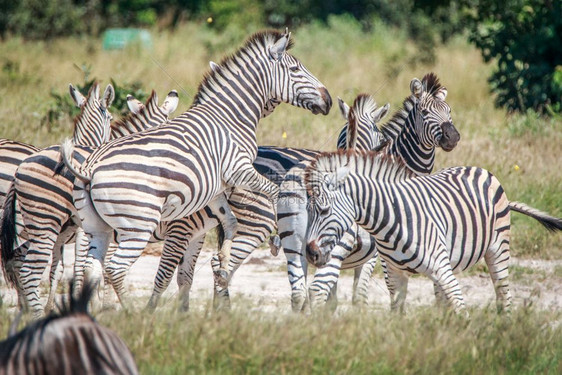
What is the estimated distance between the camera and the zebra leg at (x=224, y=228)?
668 cm

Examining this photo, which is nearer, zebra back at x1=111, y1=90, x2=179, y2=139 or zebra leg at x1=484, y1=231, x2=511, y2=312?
zebra leg at x1=484, y1=231, x2=511, y2=312

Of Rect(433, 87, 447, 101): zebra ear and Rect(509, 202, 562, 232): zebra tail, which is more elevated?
Rect(433, 87, 447, 101): zebra ear

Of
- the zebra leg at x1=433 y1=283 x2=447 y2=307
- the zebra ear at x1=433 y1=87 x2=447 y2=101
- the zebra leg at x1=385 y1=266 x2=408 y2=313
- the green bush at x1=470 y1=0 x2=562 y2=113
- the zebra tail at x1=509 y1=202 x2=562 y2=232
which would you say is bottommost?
the zebra leg at x1=433 y1=283 x2=447 y2=307

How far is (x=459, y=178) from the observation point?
260 inches

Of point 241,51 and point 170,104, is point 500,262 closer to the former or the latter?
point 241,51

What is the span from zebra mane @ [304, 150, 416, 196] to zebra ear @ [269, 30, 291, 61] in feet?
4.32

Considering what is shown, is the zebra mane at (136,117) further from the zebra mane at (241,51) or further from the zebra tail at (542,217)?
the zebra tail at (542,217)

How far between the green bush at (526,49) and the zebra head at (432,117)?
20.8 feet

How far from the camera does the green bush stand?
14305 mm

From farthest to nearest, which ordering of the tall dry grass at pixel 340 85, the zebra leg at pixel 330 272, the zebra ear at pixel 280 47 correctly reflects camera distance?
the tall dry grass at pixel 340 85 → the zebra ear at pixel 280 47 → the zebra leg at pixel 330 272

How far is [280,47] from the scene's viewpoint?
6930mm

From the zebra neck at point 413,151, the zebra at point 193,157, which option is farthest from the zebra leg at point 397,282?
the zebra neck at point 413,151

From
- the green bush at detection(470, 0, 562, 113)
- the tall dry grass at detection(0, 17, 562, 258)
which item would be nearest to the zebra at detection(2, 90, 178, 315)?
the tall dry grass at detection(0, 17, 562, 258)

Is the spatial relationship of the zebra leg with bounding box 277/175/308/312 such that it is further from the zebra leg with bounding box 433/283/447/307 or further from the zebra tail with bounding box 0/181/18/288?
the zebra tail with bounding box 0/181/18/288
